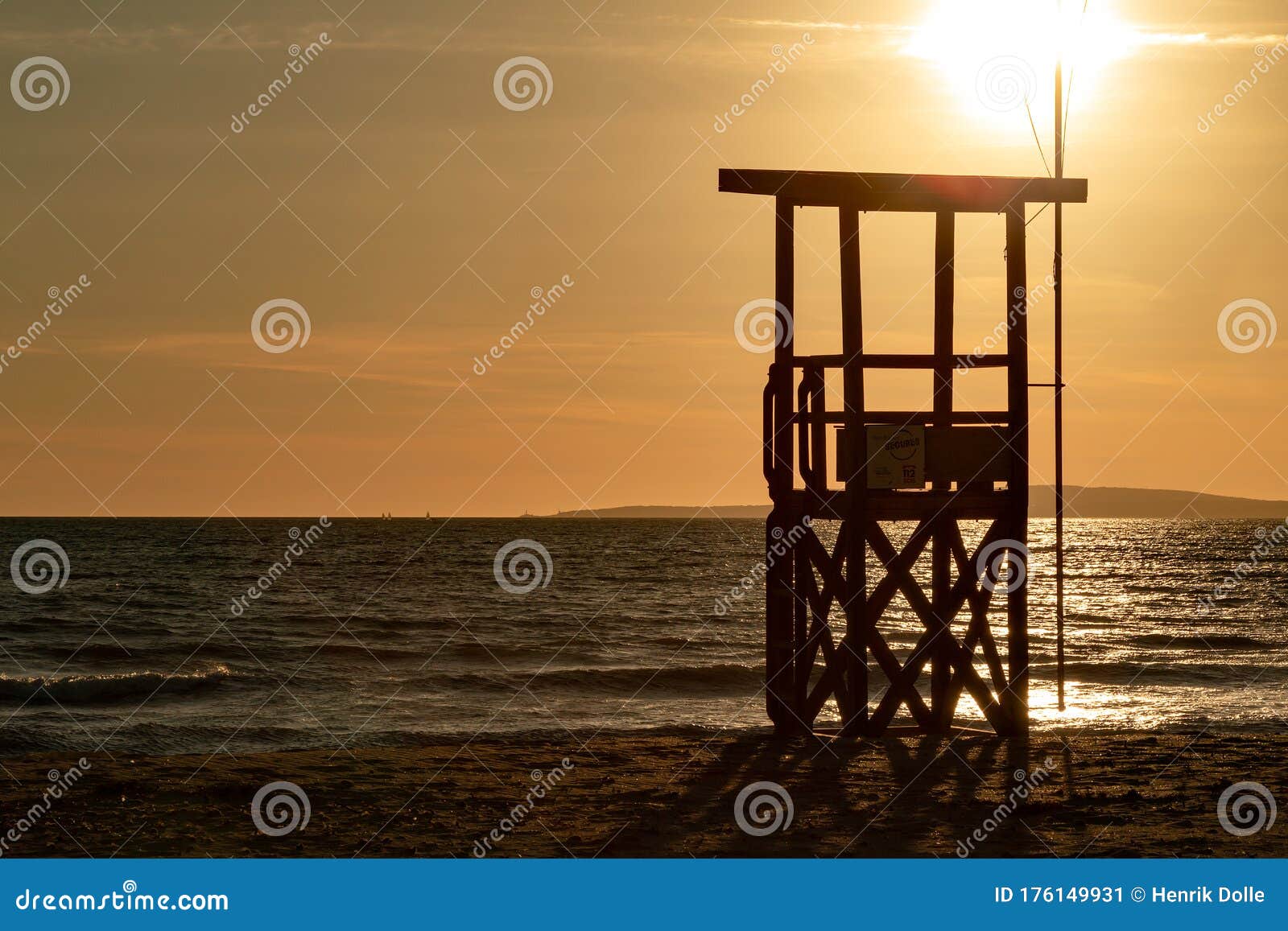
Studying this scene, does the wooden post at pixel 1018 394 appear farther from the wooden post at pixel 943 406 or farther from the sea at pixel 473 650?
the sea at pixel 473 650

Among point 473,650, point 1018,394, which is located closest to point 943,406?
point 1018,394

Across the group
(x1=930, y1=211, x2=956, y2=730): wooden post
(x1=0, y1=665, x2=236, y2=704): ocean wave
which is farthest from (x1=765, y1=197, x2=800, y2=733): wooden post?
(x1=0, y1=665, x2=236, y2=704): ocean wave

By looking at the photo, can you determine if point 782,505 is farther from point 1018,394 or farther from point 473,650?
point 473,650

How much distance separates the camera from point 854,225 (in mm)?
15383

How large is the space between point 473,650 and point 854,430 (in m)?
23.6

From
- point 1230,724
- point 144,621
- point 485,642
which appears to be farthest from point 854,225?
point 144,621

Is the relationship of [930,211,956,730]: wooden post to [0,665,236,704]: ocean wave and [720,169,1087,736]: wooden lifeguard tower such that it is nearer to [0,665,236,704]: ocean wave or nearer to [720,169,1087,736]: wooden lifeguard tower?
[720,169,1087,736]: wooden lifeguard tower

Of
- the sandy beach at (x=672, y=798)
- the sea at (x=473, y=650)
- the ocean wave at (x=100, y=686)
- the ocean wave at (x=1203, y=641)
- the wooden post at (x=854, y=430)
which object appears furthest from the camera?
the ocean wave at (x=1203, y=641)

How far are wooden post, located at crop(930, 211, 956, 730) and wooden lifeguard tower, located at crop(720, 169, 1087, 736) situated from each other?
0.07 feet

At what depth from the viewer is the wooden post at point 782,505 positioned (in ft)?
51.3

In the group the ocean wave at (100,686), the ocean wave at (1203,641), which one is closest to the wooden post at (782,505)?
the ocean wave at (100,686)

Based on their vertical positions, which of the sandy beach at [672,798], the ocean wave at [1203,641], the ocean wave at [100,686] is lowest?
the sandy beach at [672,798]

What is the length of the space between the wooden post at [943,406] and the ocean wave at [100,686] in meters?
18.0

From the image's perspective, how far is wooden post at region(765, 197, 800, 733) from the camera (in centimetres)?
1562
